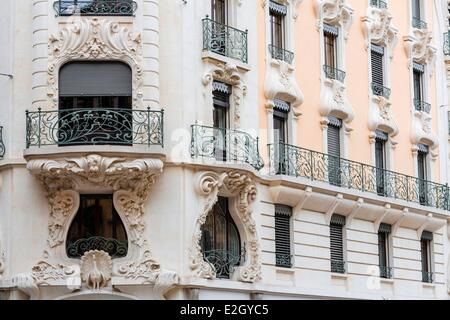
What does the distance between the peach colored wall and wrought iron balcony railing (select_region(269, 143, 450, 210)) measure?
42 cm

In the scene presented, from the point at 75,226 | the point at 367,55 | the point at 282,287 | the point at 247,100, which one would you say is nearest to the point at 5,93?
the point at 75,226

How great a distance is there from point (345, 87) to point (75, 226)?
35.1 ft

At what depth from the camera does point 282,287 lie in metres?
36.2

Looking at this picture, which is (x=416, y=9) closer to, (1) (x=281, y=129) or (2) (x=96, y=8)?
(1) (x=281, y=129)

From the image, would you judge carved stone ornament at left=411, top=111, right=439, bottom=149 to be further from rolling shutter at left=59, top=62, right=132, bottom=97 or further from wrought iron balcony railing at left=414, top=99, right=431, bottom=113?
rolling shutter at left=59, top=62, right=132, bottom=97

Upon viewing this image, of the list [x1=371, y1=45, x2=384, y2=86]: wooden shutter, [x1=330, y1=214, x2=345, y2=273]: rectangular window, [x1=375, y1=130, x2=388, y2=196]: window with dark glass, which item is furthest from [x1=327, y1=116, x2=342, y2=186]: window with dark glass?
[x1=371, y1=45, x2=384, y2=86]: wooden shutter

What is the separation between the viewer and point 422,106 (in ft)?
147

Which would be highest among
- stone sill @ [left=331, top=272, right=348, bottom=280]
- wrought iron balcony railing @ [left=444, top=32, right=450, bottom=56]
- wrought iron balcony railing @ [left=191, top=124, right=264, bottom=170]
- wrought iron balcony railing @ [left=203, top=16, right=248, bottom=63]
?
wrought iron balcony railing @ [left=444, top=32, right=450, bottom=56]

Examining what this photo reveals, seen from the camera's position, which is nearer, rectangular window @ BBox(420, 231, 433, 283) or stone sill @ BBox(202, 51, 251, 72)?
stone sill @ BBox(202, 51, 251, 72)

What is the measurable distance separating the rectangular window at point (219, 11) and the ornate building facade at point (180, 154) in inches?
1.9

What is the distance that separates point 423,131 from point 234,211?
1133 centimetres

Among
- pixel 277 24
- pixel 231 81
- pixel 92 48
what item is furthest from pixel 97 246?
pixel 277 24

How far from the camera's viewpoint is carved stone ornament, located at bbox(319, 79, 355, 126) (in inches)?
1547

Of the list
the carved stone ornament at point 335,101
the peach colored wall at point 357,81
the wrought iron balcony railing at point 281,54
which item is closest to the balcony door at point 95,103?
the peach colored wall at point 357,81
